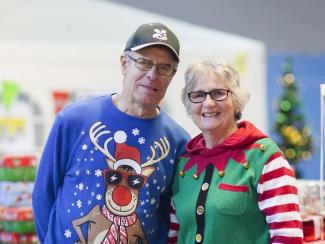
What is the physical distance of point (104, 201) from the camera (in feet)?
5.51

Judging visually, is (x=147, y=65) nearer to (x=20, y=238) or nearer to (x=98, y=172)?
(x=98, y=172)

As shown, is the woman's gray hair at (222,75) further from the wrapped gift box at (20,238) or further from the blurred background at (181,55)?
the blurred background at (181,55)

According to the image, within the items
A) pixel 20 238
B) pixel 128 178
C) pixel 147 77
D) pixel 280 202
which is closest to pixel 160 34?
pixel 147 77

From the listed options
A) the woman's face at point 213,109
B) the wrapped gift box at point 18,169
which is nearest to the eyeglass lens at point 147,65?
the woman's face at point 213,109

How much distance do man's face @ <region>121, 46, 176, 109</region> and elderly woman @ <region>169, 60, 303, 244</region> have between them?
3.8 inches

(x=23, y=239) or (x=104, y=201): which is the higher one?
(x=104, y=201)

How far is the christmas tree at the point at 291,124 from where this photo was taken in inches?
220

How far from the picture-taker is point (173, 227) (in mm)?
1826

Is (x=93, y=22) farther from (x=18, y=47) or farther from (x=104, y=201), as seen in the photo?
(x=104, y=201)

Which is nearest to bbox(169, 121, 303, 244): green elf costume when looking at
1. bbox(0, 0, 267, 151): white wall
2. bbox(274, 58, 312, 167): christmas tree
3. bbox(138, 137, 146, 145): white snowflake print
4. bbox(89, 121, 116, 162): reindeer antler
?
bbox(138, 137, 146, 145): white snowflake print

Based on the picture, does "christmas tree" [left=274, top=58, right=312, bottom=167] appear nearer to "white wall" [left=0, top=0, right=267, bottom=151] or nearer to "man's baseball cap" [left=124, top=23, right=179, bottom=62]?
"white wall" [left=0, top=0, right=267, bottom=151]

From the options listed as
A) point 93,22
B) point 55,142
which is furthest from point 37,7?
point 55,142

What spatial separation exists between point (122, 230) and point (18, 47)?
3512 mm

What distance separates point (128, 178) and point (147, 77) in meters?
0.36
